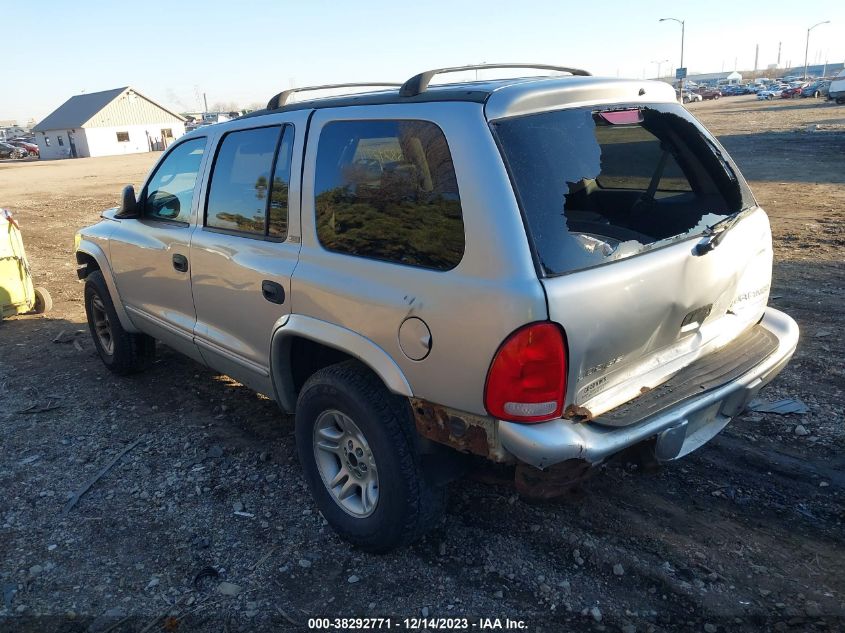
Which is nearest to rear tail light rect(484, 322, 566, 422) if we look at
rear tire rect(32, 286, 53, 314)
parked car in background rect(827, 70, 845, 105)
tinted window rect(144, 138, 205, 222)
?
tinted window rect(144, 138, 205, 222)

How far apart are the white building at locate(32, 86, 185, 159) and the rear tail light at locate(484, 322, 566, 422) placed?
57.7 metres

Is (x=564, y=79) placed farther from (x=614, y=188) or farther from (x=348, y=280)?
(x=348, y=280)

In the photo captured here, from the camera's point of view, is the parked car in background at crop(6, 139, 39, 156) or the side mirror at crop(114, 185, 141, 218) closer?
the side mirror at crop(114, 185, 141, 218)

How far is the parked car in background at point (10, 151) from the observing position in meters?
52.8

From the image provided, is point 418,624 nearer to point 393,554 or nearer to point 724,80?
point 393,554

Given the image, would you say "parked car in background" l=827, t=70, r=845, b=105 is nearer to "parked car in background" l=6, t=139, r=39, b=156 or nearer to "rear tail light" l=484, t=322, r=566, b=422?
"rear tail light" l=484, t=322, r=566, b=422

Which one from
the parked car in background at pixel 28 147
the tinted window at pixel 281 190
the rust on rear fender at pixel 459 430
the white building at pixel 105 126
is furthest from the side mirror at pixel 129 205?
the parked car in background at pixel 28 147

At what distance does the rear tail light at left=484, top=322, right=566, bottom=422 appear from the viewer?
228 centimetres

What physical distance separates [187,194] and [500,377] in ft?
8.66

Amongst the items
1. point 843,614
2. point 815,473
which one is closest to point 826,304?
point 815,473

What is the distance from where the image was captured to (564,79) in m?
2.79

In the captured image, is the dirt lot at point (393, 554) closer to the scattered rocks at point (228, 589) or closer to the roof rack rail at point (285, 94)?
the scattered rocks at point (228, 589)

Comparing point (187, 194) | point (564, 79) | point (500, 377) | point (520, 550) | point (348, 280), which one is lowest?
point (520, 550)

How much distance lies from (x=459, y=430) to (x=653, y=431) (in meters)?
0.74
